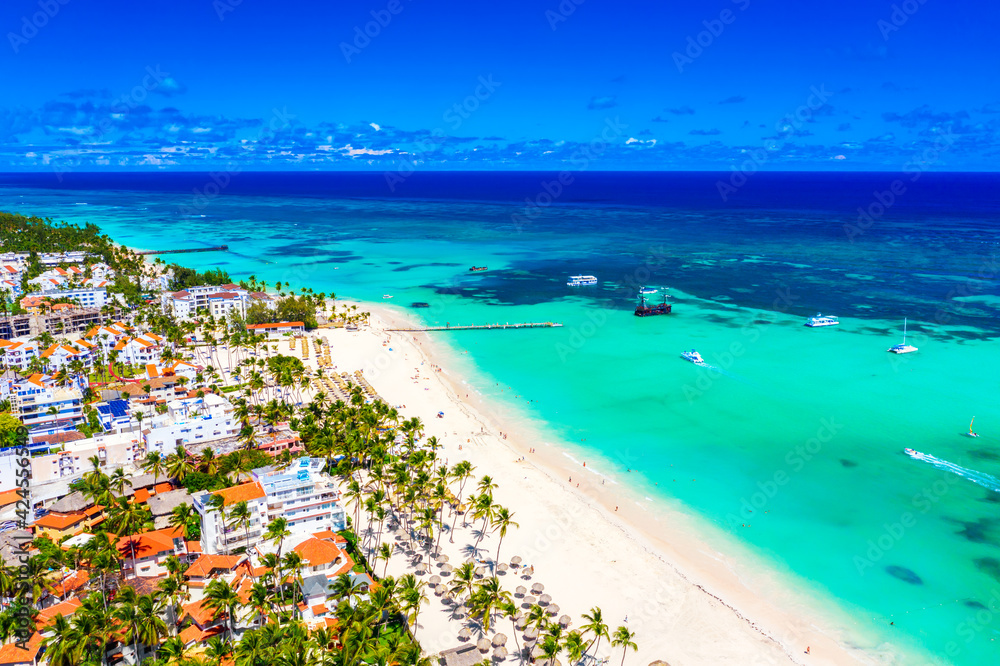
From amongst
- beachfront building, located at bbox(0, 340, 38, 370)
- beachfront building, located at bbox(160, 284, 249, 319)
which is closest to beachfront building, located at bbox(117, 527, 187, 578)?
beachfront building, located at bbox(0, 340, 38, 370)

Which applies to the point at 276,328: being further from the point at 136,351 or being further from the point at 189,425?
the point at 189,425

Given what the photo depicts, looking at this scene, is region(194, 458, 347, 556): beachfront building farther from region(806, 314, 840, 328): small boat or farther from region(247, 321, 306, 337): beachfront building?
region(806, 314, 840, 328): small boat

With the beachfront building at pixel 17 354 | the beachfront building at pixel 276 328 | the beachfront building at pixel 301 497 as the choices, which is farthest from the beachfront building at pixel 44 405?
the beachfront building at pixel 276 328

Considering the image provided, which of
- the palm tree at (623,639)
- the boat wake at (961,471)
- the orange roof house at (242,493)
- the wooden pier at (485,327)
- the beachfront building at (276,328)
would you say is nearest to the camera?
the palm tree at (623,639)

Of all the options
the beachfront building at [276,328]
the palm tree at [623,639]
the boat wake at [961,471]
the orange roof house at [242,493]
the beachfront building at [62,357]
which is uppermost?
the beachfront building at [62,357]

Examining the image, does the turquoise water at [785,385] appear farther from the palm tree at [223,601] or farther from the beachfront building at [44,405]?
the beachfront building at [44,405]

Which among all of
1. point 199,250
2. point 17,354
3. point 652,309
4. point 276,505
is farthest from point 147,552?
point 199,250
